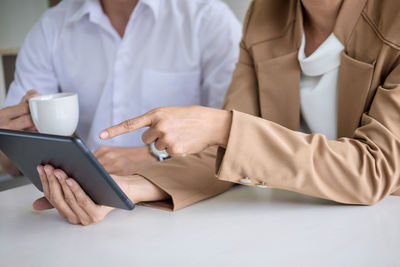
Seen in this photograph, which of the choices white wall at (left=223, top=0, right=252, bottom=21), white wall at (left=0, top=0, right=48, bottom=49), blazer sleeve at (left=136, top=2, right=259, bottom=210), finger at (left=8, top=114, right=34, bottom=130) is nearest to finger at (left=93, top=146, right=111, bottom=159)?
finger at (left=8, top=114, right=34, bottom=130)

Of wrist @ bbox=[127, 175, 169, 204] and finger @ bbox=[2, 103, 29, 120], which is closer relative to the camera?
wrist @ bbox=[127, 175, 169, 204]

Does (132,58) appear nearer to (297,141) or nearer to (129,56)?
(129,56)

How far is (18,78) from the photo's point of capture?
1929mm

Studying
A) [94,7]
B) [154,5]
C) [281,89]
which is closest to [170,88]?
[154,5]

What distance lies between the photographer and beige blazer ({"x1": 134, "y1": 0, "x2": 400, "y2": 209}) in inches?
36.3

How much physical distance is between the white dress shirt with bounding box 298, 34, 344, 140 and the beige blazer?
0.08ft

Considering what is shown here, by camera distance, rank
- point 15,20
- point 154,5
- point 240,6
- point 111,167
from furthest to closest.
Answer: point 240,6 < point 15,20 < point 154,5 < point 111,167

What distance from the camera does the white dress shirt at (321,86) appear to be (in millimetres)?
1157

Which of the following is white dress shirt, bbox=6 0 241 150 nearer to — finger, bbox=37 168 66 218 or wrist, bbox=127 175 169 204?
wrist, bbox=127 175 169 204

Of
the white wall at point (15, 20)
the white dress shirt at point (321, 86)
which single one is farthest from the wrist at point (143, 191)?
the white wall at point (15, 20)

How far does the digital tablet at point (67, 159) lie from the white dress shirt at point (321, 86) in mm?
611

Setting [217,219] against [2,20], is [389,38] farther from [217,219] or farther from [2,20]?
[2,20]

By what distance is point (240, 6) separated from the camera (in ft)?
7.77

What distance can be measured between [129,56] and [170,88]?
202 mm
